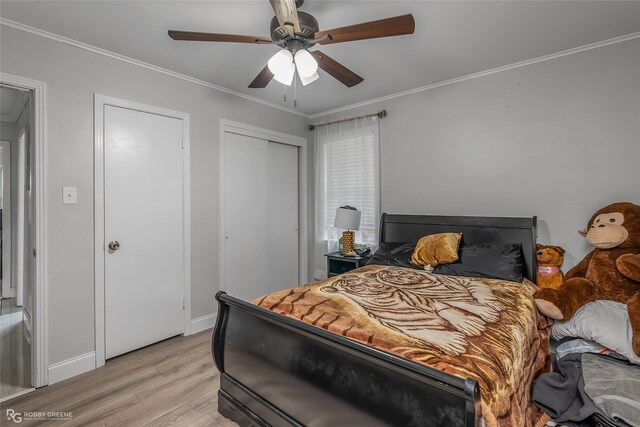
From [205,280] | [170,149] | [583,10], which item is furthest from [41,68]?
[583,10]

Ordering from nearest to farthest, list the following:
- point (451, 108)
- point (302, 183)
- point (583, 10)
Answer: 1. point (583, 10)
2. point (451, 108)
3. point (302, 183)

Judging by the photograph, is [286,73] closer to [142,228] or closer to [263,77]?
[263,77]

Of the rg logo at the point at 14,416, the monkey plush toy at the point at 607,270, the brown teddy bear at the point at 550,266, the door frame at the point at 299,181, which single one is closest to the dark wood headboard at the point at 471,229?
the brown teddy bear at the point at 550,266

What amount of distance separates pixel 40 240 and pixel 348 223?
8.97 feet

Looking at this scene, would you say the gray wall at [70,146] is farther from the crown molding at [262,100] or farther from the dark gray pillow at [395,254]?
the dark gray pillow at [395,254]

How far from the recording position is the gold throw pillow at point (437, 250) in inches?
105

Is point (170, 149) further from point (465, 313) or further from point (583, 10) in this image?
point (583, 10)

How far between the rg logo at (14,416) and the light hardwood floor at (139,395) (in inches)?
1.0

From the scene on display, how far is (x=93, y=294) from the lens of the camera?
8.03 feet

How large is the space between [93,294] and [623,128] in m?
4.39

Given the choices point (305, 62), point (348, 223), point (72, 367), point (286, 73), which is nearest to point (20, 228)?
point (72, 367)

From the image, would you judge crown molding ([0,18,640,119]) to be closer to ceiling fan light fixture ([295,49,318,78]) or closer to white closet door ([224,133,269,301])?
white closet door ([224,133,269,301])

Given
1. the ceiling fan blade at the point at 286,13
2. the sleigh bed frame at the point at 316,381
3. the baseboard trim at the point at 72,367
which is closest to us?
the sleigh bed frame at the point at 316,381

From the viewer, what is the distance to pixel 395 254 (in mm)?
3039
